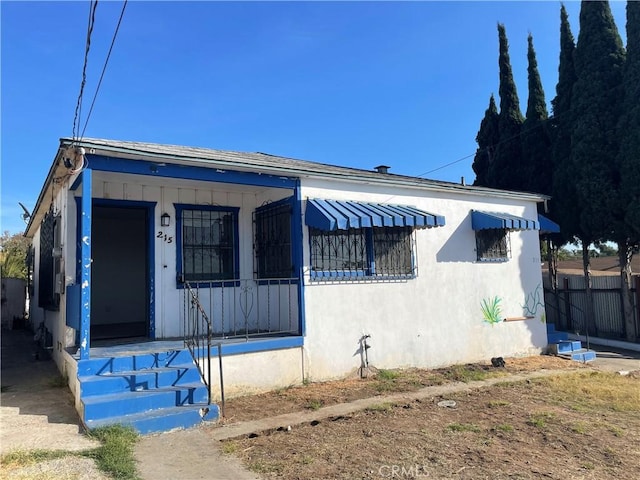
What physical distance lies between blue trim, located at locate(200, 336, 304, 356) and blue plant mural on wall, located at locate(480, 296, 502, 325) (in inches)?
178

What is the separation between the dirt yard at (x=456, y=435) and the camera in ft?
14.4

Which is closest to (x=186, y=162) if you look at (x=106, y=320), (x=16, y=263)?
(x=106, y=320)

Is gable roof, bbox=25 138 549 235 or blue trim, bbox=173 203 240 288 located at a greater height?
gable roof, bbox=25 138 549 235

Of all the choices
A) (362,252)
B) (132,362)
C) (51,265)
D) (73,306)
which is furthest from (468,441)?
(51,265)

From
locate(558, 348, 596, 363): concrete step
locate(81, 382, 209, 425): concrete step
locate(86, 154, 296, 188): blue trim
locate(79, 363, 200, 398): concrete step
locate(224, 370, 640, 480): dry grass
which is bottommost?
locate(558, 348, 596, 363): concrete step

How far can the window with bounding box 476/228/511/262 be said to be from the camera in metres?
10.2

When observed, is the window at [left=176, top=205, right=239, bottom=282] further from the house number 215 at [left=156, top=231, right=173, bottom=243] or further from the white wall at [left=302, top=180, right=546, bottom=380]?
the white wall at [left=302, top=180, right=546, bottom=380]

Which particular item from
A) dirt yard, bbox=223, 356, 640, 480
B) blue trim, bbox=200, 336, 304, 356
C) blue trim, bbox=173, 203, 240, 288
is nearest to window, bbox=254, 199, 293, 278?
blue trim, bbox=173, 203, 240, 288

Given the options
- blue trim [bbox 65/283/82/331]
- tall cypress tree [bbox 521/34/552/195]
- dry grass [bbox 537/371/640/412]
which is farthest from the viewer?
tall cypress tree [bbox 521/34/552/195]

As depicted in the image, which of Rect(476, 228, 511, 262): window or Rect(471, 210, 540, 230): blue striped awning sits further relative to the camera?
Rect(476, 228, 511, 262): window

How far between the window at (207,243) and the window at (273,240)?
1.40 ft

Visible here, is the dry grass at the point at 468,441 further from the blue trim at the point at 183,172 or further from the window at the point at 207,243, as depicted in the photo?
the blue trim at the point at 183,172

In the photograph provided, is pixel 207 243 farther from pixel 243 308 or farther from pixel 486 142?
pixel 486 142

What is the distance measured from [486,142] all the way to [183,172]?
15573mm
